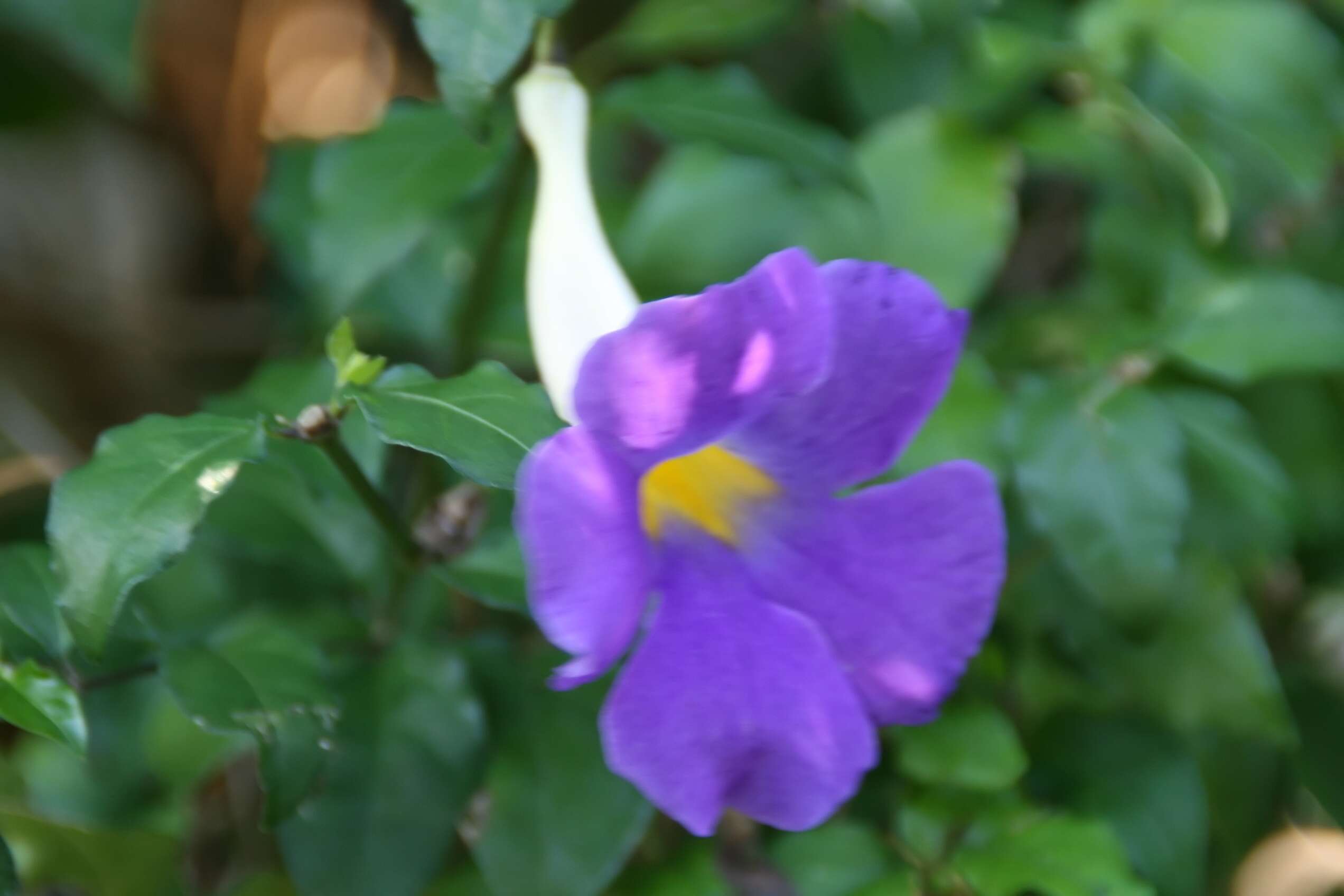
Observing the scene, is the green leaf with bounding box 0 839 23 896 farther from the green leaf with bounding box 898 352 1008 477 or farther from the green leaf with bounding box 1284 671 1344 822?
the green leaf with bounding box 1284 671 1344 822

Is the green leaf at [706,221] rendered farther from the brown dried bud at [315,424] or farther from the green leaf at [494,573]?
the brown dried bud at [315,424]

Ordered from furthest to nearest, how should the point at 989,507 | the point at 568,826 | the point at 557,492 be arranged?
the point at 568,826 → the point at 989,507 → the point at 557,492

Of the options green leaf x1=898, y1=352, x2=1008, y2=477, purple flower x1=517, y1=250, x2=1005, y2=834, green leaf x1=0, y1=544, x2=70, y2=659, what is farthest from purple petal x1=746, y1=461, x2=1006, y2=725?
green leaf x1=0, y1=544, x2=70, y2=659

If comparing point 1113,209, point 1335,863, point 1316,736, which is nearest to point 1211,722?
point 1316,736

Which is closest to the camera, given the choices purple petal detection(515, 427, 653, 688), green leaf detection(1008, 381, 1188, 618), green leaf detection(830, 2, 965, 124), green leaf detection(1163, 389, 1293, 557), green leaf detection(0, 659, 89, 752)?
purple petal detection(515, 427, 653, 688)

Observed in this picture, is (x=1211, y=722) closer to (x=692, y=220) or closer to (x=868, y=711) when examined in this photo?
(x=868, y=711)
